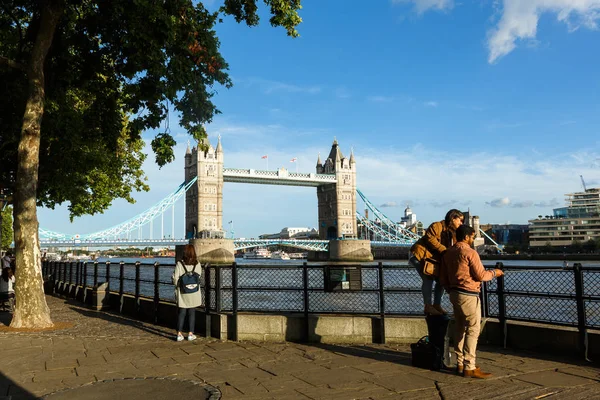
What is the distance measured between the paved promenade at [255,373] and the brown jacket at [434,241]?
1186 millimetres

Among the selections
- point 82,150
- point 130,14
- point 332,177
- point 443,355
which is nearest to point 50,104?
point 82,150

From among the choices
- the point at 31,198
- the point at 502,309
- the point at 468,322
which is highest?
the point at 31,198

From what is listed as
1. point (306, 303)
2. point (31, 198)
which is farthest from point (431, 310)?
point (31, 198)

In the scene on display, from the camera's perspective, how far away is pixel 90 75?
453 inches

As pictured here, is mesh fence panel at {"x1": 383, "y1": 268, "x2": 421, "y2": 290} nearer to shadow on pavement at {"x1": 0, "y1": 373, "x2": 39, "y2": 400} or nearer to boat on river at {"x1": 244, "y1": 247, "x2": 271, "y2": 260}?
shadow on pavement at {"x1": 0, "y1": 373, "x2": 39, "y2": 400}

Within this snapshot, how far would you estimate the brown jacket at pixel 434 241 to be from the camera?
5.59 metres

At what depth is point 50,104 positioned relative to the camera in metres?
13.4

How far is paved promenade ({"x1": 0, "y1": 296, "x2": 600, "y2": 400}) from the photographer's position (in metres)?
4.69

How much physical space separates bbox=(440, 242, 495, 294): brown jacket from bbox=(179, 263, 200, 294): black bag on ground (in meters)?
3.79

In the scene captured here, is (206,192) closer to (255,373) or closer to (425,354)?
(255,373)

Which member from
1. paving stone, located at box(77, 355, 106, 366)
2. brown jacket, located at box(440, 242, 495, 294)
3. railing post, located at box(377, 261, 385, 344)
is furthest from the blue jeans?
paving stone, located at box(77, 355, 106, 366)

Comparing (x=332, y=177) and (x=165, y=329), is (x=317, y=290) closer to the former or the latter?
(x=165, y=329)

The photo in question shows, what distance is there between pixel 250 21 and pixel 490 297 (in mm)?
6946

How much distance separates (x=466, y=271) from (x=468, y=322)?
0.49 meters
